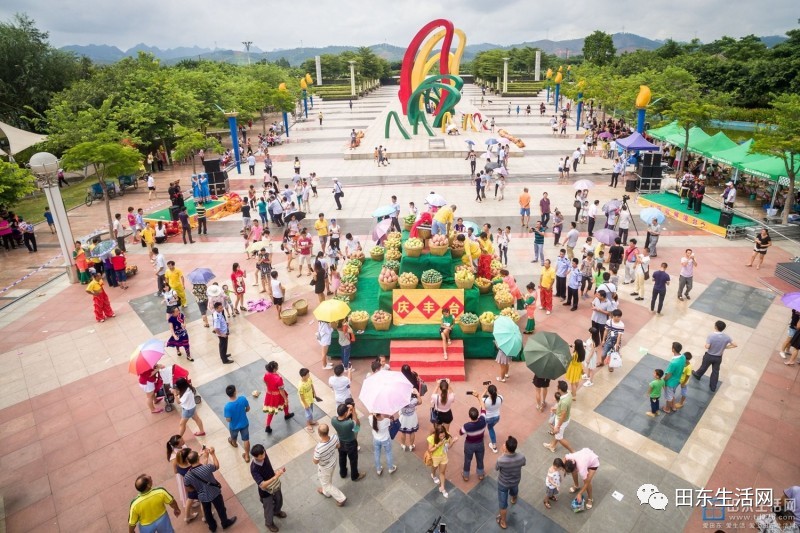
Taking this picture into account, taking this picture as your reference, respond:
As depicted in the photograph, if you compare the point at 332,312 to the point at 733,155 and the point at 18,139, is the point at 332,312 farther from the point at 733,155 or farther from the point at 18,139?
the point at 18,139

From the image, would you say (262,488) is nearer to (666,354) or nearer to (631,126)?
(666,354)

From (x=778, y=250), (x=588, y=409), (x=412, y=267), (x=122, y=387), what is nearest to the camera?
(x=588, y=409)

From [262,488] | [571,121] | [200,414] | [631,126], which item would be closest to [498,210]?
[200,414]

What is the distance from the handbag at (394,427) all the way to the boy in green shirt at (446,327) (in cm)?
240

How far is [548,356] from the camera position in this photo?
25.9 feet

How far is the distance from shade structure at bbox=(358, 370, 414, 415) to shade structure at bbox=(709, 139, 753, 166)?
67.0ft

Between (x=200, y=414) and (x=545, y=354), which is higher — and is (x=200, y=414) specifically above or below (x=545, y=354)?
below

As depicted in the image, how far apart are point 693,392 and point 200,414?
31.5ft

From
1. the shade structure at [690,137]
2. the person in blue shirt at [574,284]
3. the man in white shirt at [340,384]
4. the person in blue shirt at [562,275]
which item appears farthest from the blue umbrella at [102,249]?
the shade structure at [690,137]

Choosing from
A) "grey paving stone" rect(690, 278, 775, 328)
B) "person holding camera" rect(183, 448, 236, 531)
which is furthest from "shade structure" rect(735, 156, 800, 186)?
"person holding camera" rect(183, 448, 236, 531)

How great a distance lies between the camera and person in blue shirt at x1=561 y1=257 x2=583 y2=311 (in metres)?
11.9

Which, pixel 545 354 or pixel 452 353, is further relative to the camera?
pixel 452 353

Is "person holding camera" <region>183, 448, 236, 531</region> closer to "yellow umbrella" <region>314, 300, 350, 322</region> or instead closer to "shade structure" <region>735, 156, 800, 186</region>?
"yellow umbrella" <region>314, 300, 350, 322</region>

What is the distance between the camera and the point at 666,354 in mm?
10320
